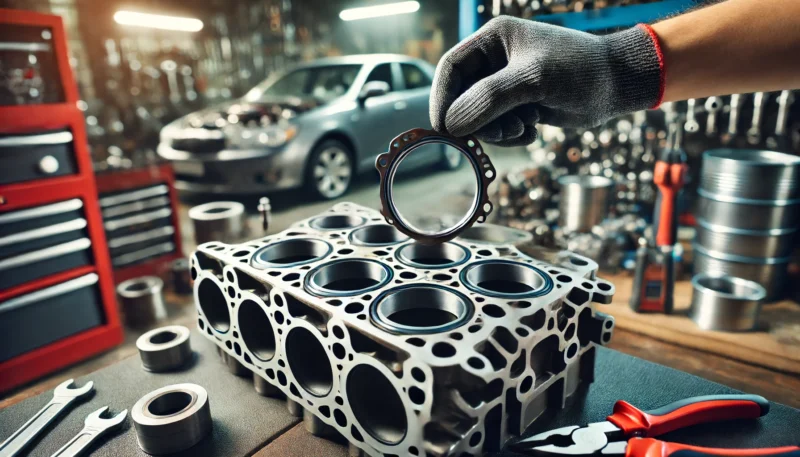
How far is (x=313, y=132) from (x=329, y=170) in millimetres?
252

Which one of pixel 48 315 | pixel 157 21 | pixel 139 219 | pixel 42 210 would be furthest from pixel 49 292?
pixel 157 21

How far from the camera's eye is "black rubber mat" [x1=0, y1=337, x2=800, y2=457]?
750 mm

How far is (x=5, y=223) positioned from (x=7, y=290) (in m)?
0.20

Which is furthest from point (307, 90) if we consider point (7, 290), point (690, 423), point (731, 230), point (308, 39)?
point (690, 423)

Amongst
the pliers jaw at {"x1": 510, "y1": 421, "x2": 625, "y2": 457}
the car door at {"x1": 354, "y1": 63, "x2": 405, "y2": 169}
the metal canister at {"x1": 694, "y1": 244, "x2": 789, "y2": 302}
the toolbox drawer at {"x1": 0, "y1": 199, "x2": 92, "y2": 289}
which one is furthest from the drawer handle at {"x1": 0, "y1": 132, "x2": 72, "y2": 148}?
the metal canister at {"x1": 694, "y1": 244, "x2": 789, "y2": 302}

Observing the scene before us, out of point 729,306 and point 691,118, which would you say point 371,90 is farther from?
point 729,306

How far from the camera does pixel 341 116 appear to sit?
3.04m

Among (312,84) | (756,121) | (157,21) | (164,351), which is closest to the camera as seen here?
(164,351)

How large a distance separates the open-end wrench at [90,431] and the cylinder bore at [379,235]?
0.54 meters

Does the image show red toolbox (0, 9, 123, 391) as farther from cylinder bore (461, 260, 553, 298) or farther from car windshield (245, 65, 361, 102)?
car windshield (245, 65, 361, 102)

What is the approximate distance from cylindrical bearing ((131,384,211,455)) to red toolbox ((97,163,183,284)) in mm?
1548

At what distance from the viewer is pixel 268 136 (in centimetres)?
296

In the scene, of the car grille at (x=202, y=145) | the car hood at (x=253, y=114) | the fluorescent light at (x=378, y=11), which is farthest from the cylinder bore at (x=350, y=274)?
the car grille at (x=202, y=145)

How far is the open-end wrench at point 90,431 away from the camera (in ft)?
2.42
